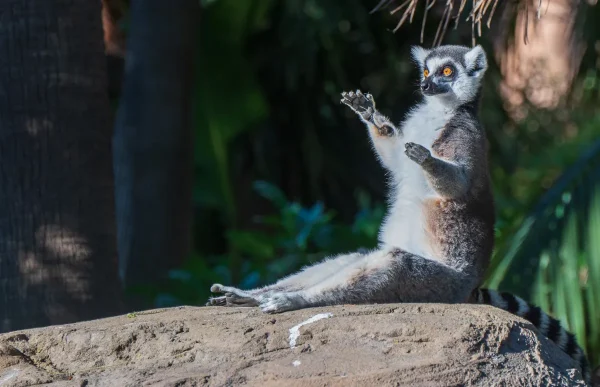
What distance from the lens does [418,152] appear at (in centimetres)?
384

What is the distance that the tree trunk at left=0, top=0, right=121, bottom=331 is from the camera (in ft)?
15.5

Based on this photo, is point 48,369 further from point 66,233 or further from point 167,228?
point 167,228

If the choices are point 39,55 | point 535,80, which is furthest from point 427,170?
point 535,80

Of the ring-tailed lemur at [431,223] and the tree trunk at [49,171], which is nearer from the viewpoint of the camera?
the ring-tailed lemur at [431,223]

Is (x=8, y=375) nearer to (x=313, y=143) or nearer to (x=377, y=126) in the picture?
(x=377, y=126)

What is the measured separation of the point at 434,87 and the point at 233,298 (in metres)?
1.42

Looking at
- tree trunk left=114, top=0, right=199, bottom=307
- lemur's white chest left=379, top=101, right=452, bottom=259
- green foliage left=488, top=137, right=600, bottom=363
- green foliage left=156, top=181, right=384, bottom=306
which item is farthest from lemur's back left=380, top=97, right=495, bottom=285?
tree trunk left=114, top=0, right=199, bottom=307

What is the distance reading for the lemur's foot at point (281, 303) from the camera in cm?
358

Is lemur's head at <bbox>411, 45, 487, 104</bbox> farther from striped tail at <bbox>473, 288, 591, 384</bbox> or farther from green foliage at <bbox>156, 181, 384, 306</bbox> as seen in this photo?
green foliage at <bbox>156, 181, 384, 306</bbox>

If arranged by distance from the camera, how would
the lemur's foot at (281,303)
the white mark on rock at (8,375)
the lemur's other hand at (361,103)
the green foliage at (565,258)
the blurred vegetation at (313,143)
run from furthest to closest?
the blurred vegetation at (313,143) < the green foliage at (565,258) < the lemur's other hand at (361,103) < the lemur's foot at (281,303) < the white mark on rock at (8,375)

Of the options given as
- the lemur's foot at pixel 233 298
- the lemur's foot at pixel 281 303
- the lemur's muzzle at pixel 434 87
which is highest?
the lemur's muzzle at pixel 434 87

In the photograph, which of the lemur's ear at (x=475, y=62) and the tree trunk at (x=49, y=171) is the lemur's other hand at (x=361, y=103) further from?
the tree trunk at (x=49, y=171)

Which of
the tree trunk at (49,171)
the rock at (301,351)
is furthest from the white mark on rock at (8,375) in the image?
the tree trunk at (49,171)

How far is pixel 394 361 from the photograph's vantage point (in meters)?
3.07
